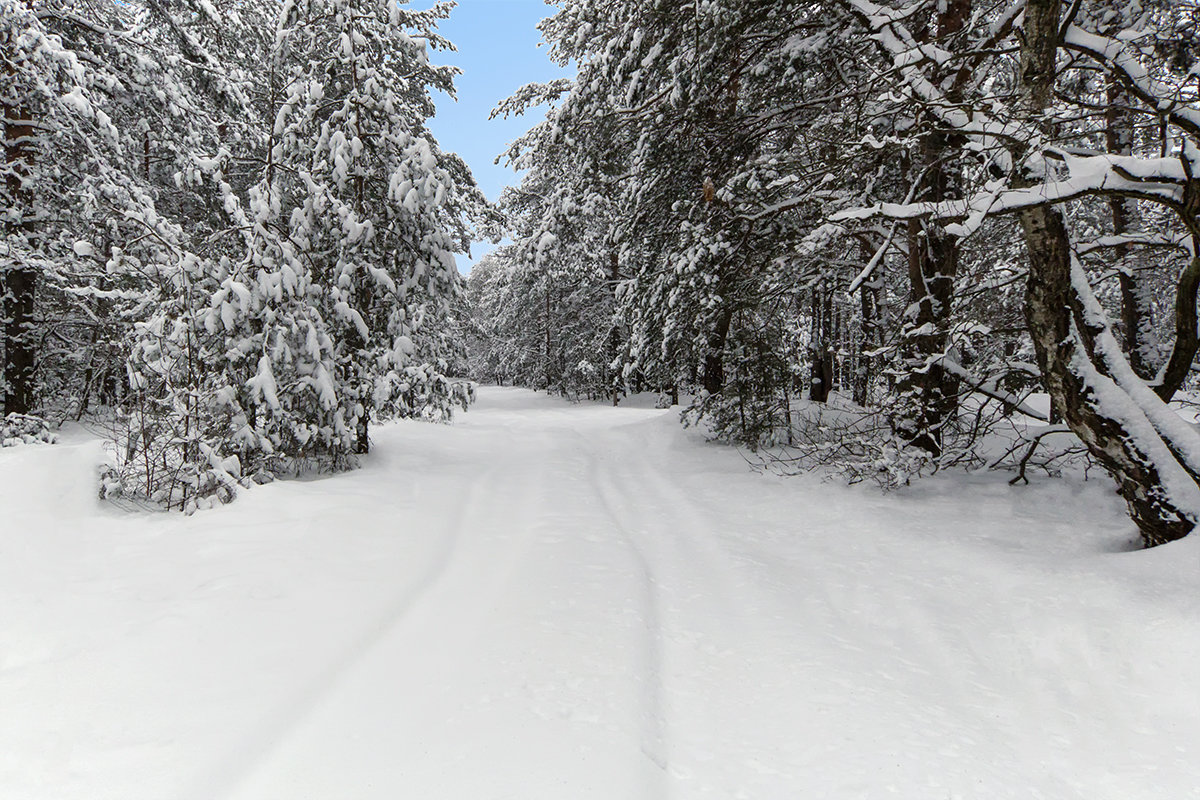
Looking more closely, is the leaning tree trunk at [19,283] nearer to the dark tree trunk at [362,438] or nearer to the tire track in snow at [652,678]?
the dark tree trunk at [362,438]

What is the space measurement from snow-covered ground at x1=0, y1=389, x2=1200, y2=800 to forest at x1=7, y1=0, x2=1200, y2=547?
1.01 metres

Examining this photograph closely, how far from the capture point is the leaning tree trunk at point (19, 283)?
916 centimetres

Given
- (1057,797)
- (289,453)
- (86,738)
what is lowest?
(1057,797)

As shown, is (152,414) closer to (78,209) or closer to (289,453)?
(289,453)

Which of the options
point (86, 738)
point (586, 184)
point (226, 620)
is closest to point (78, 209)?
point (586, 184)

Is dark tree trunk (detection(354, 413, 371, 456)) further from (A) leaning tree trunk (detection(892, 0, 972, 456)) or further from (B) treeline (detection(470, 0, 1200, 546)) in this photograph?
(A) leaning tree trunk (detection(892, 0, 972, 456))

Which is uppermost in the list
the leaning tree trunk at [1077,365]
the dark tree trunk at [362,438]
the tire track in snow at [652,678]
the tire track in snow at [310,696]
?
the leaning tree trunk at [1077,365]

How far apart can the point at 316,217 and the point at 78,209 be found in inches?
214

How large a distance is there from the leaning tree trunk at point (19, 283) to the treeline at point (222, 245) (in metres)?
0.04

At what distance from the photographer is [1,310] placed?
382 inches

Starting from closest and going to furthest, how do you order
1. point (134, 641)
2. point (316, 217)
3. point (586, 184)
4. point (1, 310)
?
point (134, 641) < point (316, 217) < point (1, 310) < point (586, 184)

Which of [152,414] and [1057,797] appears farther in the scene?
[152,414]

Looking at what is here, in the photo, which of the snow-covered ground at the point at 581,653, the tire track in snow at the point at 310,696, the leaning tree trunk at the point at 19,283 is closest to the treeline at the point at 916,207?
the snow-covered ground at the point at 581,653

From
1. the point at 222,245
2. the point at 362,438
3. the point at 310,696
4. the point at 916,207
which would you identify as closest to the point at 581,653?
the point at 310,696
